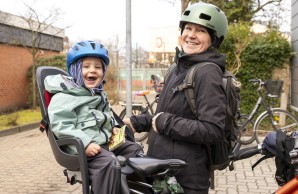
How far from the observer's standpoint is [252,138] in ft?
24.3

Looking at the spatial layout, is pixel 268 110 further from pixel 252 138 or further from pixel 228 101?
pixel 228 101

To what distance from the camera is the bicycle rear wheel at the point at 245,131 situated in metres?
7.32

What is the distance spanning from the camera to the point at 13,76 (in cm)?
1625

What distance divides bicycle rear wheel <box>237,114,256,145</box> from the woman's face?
5.13 metres

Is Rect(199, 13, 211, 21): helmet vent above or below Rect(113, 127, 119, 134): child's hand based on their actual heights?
above

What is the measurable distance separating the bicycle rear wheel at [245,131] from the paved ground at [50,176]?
942 mm

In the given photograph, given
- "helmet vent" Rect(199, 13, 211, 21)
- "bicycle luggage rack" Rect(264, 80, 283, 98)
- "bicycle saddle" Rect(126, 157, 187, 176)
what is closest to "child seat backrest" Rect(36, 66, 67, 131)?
"bicycle saddle" Rect(126, 157, 187, 176)

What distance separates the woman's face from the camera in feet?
7.49

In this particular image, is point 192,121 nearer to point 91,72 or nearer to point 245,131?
point 91,72

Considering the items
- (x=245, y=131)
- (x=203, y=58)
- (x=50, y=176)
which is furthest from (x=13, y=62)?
(x=203, y=58)

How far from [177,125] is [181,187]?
0.38 m

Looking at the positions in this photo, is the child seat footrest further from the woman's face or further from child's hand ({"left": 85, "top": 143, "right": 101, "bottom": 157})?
the woman's face

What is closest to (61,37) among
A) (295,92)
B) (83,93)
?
(295,92)

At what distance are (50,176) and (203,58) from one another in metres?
4.49
